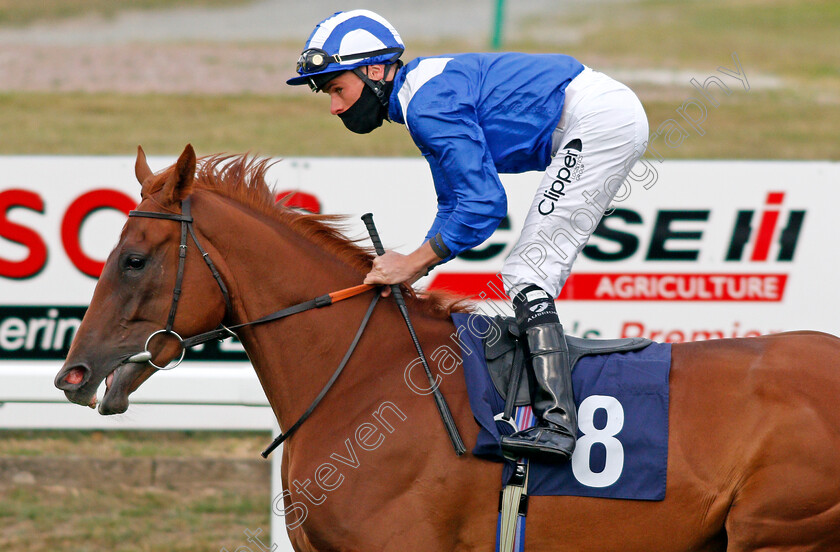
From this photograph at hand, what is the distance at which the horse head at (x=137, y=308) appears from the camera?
9.50 feet

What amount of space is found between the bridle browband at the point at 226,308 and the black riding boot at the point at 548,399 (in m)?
0.56

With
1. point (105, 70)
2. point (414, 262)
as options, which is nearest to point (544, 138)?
point (414, 262)

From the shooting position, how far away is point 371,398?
309cm

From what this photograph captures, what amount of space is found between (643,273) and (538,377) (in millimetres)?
2975

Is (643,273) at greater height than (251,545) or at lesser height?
greater

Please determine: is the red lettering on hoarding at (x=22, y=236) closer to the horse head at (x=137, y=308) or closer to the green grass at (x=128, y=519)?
the green grass at (x=128, y=519)

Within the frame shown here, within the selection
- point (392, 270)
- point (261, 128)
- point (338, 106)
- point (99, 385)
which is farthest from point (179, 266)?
point (261, 128)

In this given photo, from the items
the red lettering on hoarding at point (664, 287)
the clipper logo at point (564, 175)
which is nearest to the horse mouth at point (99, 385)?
the clipper logo at point (564, 175)

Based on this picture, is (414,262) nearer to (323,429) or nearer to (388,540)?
(323,429)

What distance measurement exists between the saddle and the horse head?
938 millimetres

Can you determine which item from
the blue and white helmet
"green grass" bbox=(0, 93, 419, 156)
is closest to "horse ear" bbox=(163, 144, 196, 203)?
the blue and white helmet

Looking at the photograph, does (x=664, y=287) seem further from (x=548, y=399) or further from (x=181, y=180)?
(x=181, y=180)

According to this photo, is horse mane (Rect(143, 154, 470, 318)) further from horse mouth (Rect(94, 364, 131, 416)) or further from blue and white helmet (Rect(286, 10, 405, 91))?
horse mouth (Rect(94, 364, 131, 416))

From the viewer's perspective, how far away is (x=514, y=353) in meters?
3.17
